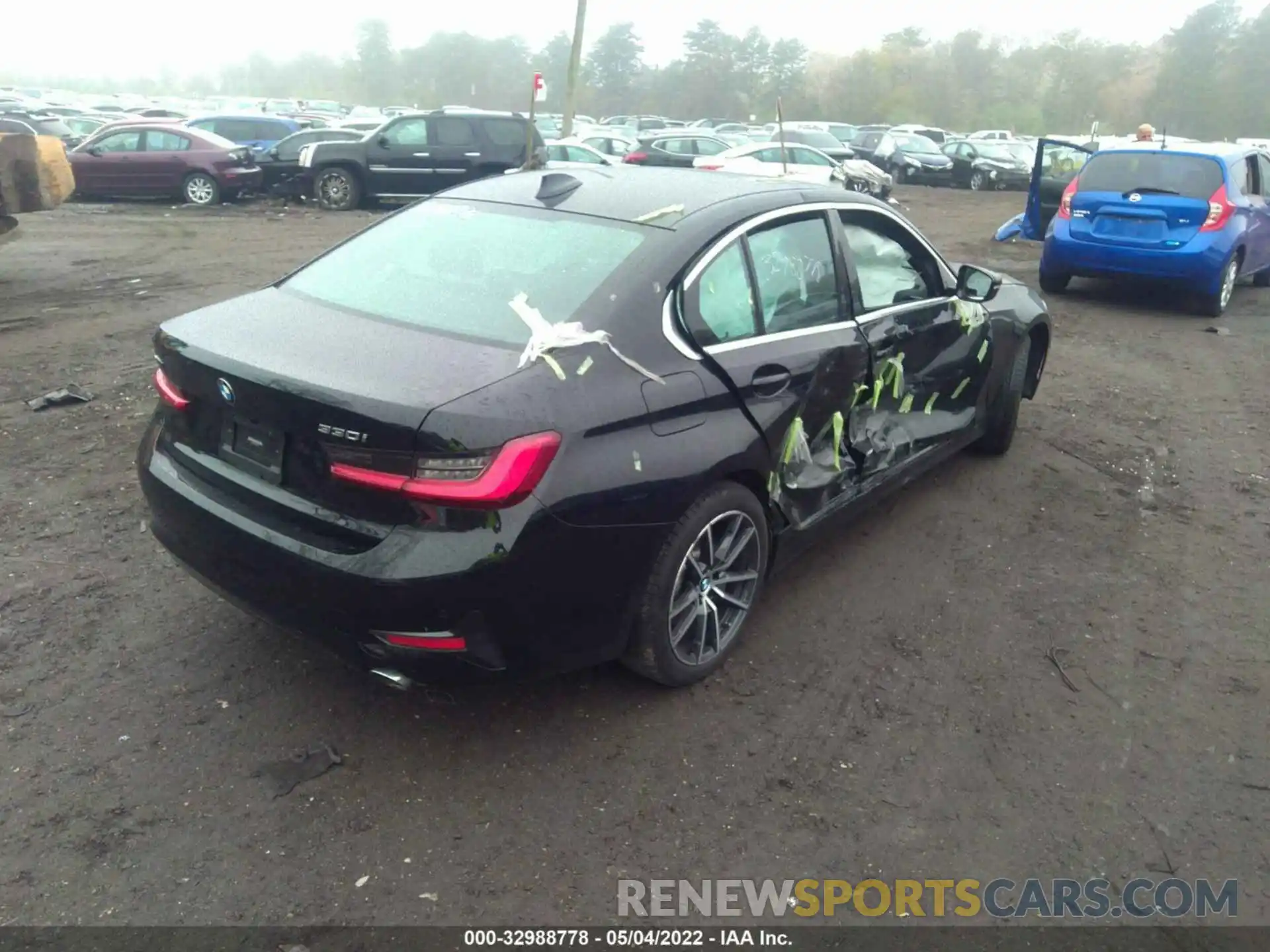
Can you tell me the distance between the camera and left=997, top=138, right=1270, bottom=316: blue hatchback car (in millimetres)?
9648

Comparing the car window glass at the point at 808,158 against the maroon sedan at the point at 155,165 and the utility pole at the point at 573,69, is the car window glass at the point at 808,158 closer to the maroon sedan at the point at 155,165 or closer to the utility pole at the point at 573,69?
the utility pole at the point at 573,69

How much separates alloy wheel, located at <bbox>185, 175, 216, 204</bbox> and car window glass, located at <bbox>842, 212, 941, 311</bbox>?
16483 millimetres

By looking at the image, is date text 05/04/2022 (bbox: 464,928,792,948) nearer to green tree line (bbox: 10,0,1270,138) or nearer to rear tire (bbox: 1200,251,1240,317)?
rear tire (bbox: 1200,251,1240,317)

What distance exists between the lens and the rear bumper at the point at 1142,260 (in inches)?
381

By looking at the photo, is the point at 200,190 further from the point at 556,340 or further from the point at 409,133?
the point at 556,340

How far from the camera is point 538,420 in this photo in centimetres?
285

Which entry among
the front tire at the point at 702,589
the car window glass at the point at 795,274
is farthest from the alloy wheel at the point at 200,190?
the front tire at the point at 702,589

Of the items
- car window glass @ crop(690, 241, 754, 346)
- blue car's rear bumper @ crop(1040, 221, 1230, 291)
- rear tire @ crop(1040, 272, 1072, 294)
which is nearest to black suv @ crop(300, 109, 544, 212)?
rear tire @ crop(1040, 272, 1072, 294)

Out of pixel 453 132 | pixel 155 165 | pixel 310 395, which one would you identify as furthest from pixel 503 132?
pixel 310 395

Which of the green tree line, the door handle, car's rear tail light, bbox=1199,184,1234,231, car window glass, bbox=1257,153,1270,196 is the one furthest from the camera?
the green tree line

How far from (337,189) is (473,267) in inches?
613

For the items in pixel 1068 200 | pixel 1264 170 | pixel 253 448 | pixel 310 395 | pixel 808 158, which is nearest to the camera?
pixel 310 395

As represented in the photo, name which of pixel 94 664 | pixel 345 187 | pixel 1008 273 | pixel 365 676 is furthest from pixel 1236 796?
pixel 345 187

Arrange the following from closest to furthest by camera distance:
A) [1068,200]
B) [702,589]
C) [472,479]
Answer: [472,479] → [702,589] → [1068,200]
